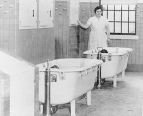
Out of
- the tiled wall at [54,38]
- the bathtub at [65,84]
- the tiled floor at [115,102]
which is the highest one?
the tiled wall at [54,38]

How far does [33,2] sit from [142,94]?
2.69m

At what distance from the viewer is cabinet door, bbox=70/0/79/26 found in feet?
25.8

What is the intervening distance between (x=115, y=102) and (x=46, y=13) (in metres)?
1.99

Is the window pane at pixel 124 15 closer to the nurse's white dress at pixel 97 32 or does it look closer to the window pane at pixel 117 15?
the window pane at pixel 117 15

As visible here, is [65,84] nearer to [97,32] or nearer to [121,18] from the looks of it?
[97,32]

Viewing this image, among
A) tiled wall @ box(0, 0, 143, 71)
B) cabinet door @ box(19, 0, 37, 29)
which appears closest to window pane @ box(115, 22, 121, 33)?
tiled wall @ box(0, 0, 143, 71)

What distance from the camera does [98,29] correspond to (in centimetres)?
852

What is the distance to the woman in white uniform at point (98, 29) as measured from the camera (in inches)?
333

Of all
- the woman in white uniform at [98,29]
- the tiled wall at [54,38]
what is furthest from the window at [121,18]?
the woman in white uniform at [98,29]

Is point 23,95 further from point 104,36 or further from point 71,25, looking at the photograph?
point 104,36

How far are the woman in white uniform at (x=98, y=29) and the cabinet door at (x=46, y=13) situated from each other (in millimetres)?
1901

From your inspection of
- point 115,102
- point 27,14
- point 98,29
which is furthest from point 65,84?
point 98,29

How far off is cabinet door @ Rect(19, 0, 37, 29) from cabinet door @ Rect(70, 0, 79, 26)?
2.22 metres

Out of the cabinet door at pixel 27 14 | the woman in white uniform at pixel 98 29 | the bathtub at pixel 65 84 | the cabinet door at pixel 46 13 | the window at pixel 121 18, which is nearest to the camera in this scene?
the bathtub at pixel 65 84
